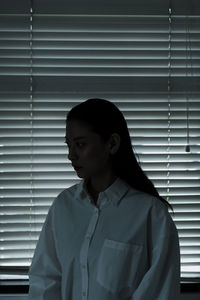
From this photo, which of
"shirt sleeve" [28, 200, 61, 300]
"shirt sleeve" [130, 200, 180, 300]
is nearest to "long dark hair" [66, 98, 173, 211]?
"shirt sleeve" [130, 200, 180, 300]

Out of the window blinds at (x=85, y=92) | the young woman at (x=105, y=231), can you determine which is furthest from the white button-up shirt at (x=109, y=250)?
the window blinds at (x=85, y=92)

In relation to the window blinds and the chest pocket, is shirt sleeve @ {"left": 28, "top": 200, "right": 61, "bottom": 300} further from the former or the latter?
the window blinds

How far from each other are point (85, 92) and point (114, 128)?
0.45 meters

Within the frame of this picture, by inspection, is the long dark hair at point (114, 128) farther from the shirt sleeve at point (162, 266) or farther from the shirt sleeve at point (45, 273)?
the shirt sleeve at point (45, 273)

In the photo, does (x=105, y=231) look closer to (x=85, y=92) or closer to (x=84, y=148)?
(x=84, y=148)

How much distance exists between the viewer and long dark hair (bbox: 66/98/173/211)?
45.5 inches

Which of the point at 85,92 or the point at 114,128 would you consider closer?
the point at 114,128

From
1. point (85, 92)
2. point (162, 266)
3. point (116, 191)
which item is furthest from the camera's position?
point (85, 92)

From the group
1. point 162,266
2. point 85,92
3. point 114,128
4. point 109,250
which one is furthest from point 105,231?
point 85,92

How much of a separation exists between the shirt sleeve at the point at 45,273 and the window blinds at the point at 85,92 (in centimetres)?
35

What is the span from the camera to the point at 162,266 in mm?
1099

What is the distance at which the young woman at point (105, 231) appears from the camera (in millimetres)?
1115

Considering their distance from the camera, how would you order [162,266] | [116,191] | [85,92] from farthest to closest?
1. [85,92]
2. [116,191]
3. [162,266]

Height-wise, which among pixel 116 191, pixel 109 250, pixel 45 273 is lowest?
pixel 45 273
